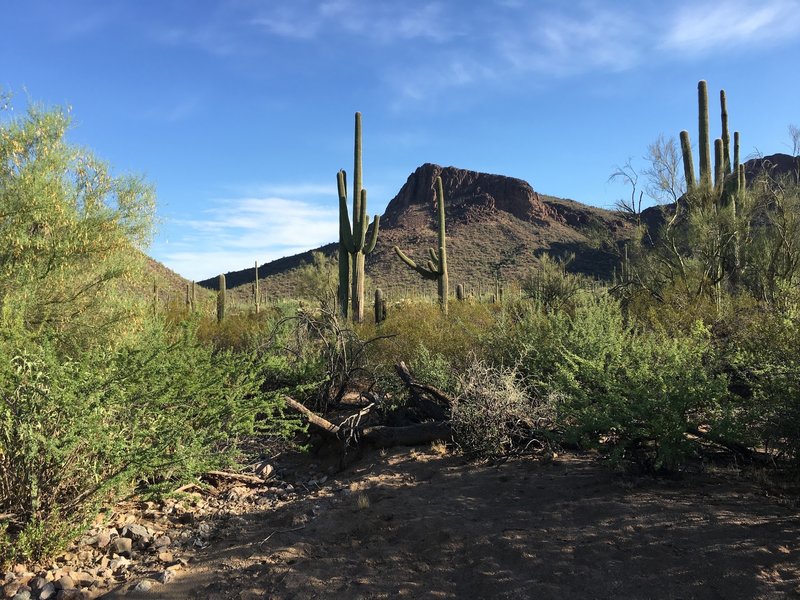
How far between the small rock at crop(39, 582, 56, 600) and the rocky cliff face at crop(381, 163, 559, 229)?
224 feet

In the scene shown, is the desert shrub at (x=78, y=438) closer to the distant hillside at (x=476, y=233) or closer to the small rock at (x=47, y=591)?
the small rock at (x=47, y=591)

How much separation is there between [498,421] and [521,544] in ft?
6.45

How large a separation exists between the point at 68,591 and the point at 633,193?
16062mm

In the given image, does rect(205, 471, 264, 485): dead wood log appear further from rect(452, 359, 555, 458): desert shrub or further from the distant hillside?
the distant hillside

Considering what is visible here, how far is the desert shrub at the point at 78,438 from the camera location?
3832mm

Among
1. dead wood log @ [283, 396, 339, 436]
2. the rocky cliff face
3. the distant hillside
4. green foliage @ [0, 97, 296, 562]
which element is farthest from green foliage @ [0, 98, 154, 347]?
the rocky cliff face

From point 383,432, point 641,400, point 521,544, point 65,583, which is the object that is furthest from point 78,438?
point 641,400

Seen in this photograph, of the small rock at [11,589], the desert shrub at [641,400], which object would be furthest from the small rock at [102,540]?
the desert shrub at [641,400]

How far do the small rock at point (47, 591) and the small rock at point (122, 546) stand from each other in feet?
1.91

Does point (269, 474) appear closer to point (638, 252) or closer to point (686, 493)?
point (686, 493)

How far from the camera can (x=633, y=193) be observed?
629 inches

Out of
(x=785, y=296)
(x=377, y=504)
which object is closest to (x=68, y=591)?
(x=377, y=504)

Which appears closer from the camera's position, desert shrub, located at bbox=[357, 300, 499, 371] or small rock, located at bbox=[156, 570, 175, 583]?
small rock, located at bbox=[156, 570, 175, 583]

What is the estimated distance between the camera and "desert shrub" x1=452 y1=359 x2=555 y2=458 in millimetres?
→ 5613
